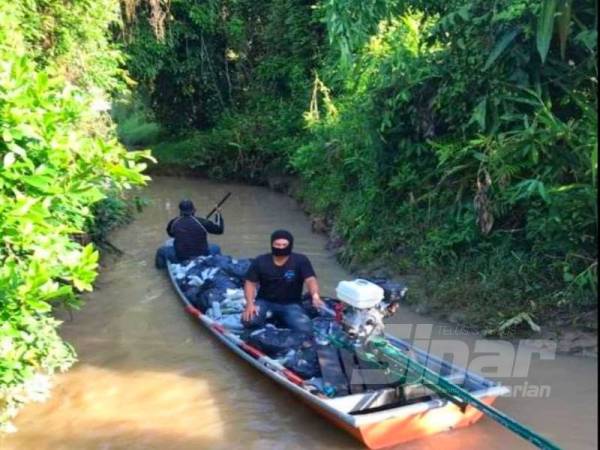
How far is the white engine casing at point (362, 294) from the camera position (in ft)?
17.4

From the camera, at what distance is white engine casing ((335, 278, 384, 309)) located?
5297 mm

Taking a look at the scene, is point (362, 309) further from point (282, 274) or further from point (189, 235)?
point (189, 235)

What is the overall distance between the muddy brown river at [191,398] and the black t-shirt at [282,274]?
828 mm

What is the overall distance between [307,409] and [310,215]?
7.83 meters

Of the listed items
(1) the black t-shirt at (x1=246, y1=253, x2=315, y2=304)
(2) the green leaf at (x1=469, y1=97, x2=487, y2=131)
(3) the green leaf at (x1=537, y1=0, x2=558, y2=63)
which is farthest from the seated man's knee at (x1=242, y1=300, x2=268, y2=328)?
(3) the green leaf at (x1=537, y1=0, x2=558, y2=63)

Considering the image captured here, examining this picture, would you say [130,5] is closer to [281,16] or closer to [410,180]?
[281,16]

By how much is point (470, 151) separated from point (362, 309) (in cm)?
312

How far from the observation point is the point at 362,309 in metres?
5.36

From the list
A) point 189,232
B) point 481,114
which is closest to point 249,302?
point 481,114

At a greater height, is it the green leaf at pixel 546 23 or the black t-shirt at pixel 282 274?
the green leaf at pixel 546 23

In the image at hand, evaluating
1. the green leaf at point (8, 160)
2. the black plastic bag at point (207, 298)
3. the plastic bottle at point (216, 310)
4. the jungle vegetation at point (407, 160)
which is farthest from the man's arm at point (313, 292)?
the green leaf at point (8, 160)

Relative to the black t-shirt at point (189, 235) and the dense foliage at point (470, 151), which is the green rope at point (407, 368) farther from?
the black t-shirt at point (189, 235)

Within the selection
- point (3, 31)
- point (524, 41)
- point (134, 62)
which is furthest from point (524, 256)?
point (134, 62)

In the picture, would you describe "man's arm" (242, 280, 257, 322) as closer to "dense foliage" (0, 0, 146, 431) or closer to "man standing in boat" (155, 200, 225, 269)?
"dense foliage" (0, 0, 146, 431)
